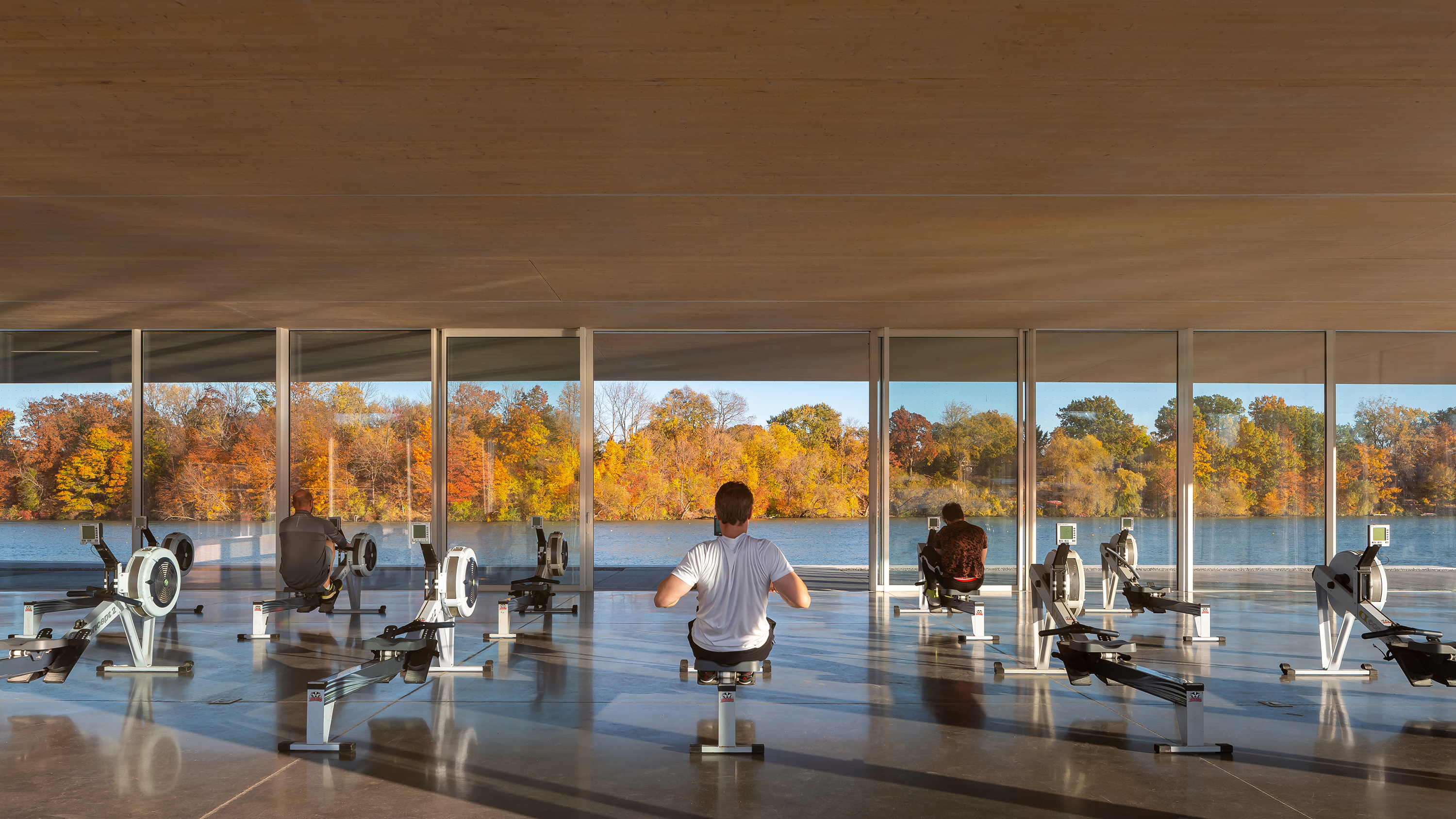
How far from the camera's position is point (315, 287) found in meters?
8.20

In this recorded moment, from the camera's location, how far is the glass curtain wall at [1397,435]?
422 inches

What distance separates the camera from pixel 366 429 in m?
10.8

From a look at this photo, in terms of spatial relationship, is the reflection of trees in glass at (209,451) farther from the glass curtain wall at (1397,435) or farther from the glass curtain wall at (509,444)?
the glass curtain wall at (1397,435)

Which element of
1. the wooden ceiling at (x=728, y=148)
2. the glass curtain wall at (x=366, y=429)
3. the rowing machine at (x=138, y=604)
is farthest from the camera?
the glass curtain wall at (x=366, y=429)

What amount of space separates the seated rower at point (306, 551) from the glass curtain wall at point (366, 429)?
8.60 feet

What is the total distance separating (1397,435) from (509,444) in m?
10.1

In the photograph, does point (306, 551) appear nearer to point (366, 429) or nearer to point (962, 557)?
point (366, 429)

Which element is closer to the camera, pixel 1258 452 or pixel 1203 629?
pixel 1203 629

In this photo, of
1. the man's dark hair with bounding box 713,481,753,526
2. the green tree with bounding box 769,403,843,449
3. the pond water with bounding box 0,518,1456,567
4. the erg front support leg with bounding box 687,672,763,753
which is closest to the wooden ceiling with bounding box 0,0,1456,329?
the man's dark hair with bounding box 713,481,753,526

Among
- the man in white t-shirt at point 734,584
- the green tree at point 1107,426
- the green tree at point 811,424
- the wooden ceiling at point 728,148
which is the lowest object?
the man in white t-shirt at point 734,584

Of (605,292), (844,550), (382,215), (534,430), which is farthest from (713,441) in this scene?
(382,215)

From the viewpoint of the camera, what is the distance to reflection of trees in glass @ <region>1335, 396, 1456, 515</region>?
10.7 m

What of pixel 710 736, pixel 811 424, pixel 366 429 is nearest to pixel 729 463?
pixel 811 424

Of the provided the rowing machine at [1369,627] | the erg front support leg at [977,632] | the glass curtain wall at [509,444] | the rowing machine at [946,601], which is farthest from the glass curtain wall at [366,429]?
the rowing machine at [1369,627]
